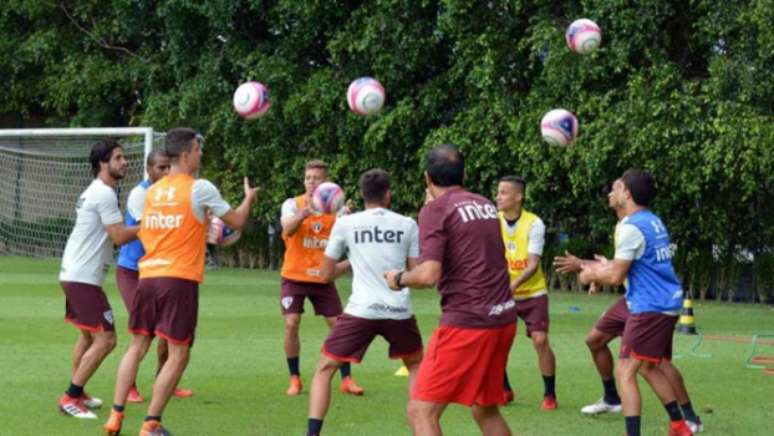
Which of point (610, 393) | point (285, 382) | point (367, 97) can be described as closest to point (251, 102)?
point (367, 97)

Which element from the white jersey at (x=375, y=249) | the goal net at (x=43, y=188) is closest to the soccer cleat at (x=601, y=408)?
the white jersey at (x=375, y=249)

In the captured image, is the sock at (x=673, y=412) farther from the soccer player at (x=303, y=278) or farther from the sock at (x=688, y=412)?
the soccer player at (x=303, y=278)

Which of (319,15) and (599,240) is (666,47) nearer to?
(599,240)

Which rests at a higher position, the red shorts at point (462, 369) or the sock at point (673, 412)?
the red shorts at point (462, 369)

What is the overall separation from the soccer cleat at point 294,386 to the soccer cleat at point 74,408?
6.39ft

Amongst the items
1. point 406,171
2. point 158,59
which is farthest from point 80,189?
point 406,171

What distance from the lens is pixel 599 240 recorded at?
82.6 feet

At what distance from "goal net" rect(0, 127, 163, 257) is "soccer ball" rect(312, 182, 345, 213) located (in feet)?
60.8

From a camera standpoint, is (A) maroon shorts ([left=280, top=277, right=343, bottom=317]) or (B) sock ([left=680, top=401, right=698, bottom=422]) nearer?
(B) sock ([left=680, top=401, right=698, bottom=422])

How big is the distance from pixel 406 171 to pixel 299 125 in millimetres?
2660

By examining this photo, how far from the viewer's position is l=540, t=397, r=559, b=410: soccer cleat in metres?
11.2

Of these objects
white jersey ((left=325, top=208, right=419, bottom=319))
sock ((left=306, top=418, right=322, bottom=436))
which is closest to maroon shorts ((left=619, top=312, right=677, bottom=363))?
white jersey ((left=325, top=208, right=419, bottom=319))

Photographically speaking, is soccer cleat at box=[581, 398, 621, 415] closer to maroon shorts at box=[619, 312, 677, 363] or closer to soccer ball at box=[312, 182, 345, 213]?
maroon shorts at box=[619, 312, 677, 363]

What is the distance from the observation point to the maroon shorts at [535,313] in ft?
37.3
